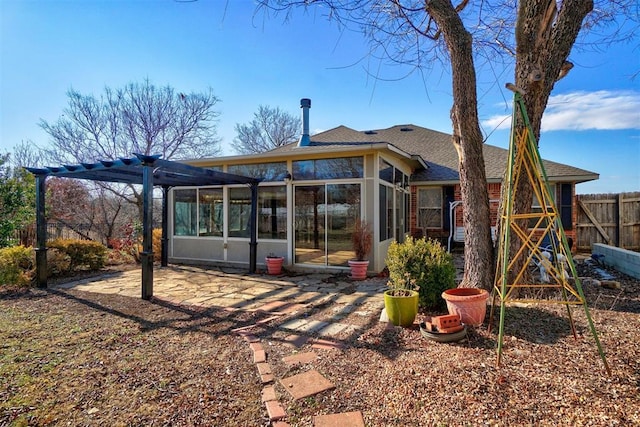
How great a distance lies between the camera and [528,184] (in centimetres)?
447

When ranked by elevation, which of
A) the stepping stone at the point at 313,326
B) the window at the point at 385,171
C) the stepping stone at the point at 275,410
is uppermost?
the window at the point at 385,171

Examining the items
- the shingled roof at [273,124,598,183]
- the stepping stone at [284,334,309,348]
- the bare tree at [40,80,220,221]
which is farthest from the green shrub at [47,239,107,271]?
the bare tree at [40,80,220,221]

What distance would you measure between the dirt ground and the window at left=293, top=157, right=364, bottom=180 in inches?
146

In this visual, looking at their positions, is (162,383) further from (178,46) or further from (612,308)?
(178,46)

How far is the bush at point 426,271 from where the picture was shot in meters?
4.15

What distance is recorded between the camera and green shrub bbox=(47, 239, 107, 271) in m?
7.56

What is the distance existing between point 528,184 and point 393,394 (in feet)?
11.4

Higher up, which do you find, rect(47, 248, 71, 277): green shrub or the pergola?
the pergola

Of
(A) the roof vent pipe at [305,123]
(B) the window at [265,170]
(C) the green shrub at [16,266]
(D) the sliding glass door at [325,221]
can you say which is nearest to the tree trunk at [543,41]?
(D) the sliding glass door at [325,221]

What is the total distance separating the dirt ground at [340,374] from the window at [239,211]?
4346mm

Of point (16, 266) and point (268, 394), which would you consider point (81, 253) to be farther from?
point (268, 394)

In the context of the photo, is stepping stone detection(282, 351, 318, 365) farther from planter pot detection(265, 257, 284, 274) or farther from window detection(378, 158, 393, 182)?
window detection(378, 158, 393, 182)

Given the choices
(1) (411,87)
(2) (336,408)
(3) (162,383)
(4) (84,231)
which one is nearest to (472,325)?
(2) (336,408)

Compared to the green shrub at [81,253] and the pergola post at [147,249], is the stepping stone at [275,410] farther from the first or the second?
the green shrub at [81,253]
